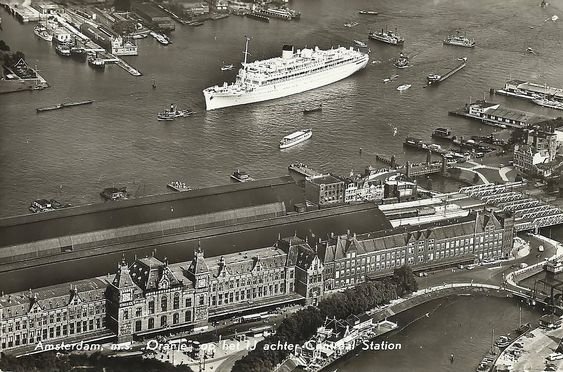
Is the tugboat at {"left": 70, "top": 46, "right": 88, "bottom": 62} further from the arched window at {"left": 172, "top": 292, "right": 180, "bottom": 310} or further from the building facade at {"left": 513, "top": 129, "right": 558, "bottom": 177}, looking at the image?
the arched window at {"left": 172, "top": 292, "right": 180, "bottom": 310}

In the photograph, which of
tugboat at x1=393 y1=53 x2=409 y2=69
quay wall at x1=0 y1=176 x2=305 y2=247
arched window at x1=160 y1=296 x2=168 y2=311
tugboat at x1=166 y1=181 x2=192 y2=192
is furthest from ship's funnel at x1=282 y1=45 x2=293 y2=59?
arched window at x1=160 y1=296 x2=168 y2=311

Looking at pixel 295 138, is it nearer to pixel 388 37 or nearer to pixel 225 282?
pixel 225 282

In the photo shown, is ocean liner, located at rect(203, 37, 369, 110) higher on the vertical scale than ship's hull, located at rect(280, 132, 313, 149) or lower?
lower

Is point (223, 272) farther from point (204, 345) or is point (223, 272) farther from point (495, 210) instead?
point (495, 210)

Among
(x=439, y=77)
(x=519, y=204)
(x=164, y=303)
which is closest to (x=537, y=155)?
(x=519, y=204)

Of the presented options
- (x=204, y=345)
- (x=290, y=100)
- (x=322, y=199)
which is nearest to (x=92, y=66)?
(x=290, y=100)

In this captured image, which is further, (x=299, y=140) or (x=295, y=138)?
(x=299, y=140)
